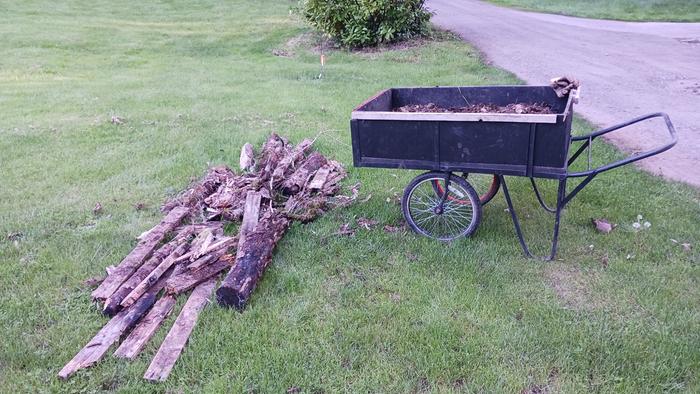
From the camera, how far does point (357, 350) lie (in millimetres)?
3723

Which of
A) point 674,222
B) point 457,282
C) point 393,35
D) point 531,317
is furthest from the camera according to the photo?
point 393,35

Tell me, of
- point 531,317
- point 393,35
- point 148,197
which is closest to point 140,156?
point 148,197

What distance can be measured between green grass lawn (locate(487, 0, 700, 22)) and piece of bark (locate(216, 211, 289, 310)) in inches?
833

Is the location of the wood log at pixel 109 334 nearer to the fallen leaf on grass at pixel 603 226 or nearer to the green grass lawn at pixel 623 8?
the fallen leaf on grass at pixel 603 226

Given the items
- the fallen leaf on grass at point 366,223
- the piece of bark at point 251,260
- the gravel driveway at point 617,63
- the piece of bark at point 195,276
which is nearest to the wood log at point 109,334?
the piece of bark at point 195,276

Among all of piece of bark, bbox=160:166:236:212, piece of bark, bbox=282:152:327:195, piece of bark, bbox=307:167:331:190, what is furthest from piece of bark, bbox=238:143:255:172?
piece of bark, bbox=307:167:331:190

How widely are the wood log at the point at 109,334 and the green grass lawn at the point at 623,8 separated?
2245 centimetres

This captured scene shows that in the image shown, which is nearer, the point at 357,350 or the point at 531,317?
the point at 357,350

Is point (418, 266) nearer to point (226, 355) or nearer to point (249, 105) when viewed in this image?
point (226, 355)

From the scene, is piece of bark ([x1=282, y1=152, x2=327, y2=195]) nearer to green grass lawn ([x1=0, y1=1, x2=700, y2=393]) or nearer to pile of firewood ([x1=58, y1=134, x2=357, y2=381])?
pile of firewood ([x1=58, y1=134, x2=357, y2=381])

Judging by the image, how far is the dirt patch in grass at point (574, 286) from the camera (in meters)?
4.15

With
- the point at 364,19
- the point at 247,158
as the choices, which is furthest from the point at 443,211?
the point at 364,19

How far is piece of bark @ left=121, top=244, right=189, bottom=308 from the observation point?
13.6 feet

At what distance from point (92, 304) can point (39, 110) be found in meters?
7.40
